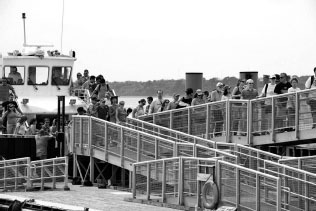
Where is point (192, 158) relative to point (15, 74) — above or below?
below

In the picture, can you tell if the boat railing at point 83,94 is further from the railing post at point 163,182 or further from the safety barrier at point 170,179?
the railing post at point 163,182

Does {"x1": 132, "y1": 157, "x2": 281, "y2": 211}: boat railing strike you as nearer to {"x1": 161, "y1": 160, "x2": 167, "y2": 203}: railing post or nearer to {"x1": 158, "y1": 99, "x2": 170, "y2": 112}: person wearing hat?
{"x1": 161, "y1": 160, "x2": 167, "y2": 203}: railing post

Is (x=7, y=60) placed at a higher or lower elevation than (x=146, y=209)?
higher

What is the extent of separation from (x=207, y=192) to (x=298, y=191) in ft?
7.59

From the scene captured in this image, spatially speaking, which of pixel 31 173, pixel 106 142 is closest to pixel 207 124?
pixel 106 142

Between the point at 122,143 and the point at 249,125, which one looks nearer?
the point at 249,125

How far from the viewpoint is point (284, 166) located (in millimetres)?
23359

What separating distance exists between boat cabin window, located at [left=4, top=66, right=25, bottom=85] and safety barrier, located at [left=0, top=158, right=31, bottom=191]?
11148 millimetres

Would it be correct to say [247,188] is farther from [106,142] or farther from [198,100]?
[198,100]

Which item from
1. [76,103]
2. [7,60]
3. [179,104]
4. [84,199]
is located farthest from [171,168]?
[7,60]

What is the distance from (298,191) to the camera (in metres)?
23.0

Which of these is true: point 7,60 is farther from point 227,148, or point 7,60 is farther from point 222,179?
point 222,179

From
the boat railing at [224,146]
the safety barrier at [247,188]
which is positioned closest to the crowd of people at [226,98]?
the boat railing at [224,146]

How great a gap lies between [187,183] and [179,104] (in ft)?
24.8
